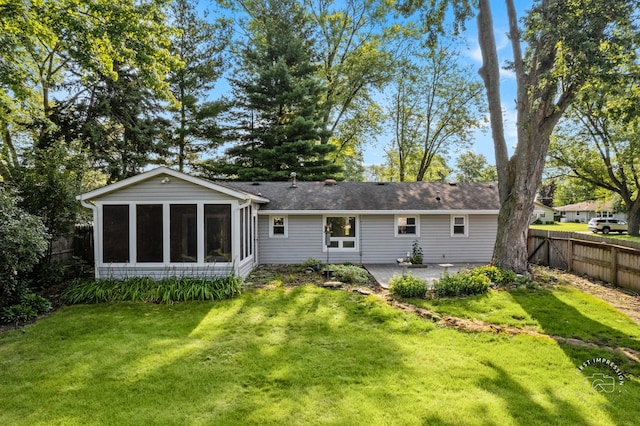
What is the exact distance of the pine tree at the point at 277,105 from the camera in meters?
19.9

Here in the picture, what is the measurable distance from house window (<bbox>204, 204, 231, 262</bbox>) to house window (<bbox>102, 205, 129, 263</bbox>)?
2.22m

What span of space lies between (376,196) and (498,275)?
19.5 ft

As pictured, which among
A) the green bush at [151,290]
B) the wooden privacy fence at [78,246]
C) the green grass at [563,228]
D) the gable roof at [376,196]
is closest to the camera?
the green bush at [151,290]

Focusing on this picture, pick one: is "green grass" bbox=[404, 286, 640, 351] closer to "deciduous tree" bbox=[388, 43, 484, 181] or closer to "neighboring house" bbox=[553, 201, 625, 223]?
"deciduous tree" bbox=[388, 43, 484, 181]

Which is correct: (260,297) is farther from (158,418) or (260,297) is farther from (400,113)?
(400,113)

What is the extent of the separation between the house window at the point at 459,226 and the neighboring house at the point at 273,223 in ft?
0.13

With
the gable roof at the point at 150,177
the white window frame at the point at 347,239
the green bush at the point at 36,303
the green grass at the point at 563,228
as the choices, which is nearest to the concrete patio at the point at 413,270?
the white window frame at the point at 347,239

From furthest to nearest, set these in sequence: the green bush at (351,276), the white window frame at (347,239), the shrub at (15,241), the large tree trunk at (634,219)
A: the large tree trunk at (634,219)
the white window frame at (347,239)
the green bush at (351,276)
the shrub at (15,241)

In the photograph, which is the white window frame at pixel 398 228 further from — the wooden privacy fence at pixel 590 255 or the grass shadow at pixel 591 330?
the grass shadow at pixel 591 330

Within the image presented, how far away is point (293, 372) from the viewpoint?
4.68 metres

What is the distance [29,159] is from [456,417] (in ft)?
40.7

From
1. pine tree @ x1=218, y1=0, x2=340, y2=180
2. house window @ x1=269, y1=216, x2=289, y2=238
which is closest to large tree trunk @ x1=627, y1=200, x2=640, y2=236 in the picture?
pine tree @ x1=218, y1=0, x2=340, y2=180

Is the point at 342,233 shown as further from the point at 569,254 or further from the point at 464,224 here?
the point at 569,254

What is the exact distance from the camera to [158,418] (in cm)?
365
